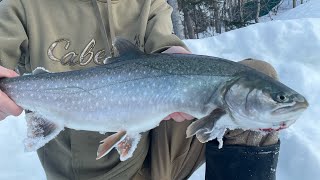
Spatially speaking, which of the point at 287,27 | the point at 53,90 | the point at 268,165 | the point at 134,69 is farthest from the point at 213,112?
the point at 287,27

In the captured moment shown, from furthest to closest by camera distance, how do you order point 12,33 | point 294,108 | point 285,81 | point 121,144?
point 285,81 < point 12,33 < point 121,144 < point 294,108

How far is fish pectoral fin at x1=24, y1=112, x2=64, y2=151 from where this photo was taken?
228cm

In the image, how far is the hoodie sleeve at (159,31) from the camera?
8.52 ft

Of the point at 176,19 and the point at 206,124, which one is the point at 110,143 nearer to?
the point at 206,124

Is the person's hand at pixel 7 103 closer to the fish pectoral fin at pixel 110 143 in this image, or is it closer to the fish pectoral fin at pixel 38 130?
the fish pectoral fin at pixel 38 130

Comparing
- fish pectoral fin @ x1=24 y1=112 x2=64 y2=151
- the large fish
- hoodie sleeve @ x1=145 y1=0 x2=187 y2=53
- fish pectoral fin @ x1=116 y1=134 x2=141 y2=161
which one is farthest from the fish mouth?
fish pectoral fin @ x1=24 y1=112 x2=64 y2=151

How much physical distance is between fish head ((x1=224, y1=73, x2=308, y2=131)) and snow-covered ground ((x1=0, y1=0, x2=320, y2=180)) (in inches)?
40.0

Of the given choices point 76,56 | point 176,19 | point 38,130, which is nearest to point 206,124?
point 38,130

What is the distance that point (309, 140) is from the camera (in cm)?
308

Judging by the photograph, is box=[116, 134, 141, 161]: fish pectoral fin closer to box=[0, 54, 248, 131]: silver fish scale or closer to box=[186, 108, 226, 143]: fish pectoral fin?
box=[0, 54, 248, 131]: silver fish scale

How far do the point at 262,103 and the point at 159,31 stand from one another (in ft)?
3.21

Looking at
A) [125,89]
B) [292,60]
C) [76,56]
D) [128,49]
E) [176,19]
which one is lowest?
[176,19]

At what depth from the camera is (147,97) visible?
2.06 m

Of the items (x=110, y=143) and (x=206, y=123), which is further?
(x=110, y=143)
